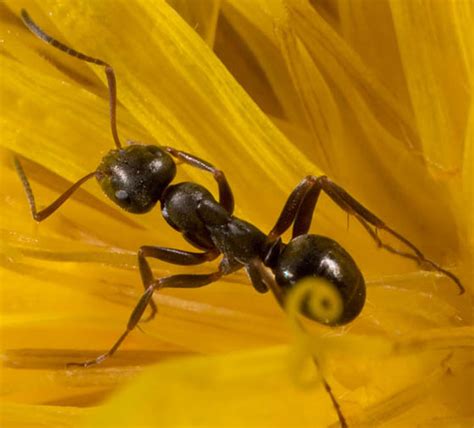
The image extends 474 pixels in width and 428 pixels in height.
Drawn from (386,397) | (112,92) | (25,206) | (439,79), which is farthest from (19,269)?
(439,79)

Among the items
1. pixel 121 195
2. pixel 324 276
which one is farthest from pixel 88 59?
pixel 324 276

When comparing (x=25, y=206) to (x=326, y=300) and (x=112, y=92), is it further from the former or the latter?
(x=326, y=300)

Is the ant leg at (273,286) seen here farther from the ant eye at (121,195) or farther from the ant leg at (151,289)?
the ant eye at (121,195)

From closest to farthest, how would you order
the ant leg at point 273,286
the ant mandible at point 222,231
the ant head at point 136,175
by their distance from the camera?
the ant leg at point 273,286 < the ant mandible at point 222,231 < the ant head at point 136,175

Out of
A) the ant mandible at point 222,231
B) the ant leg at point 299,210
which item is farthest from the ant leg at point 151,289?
the ant leg at point 299,210

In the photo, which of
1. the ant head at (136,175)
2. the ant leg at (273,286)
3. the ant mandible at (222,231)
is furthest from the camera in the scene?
the ant head at (136,175)
